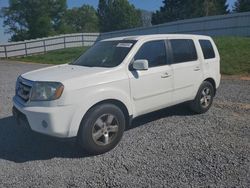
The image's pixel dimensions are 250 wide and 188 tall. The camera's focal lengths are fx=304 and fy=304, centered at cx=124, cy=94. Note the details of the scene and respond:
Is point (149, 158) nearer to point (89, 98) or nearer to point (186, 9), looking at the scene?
point (89, 98)

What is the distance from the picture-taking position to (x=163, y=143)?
192 inches

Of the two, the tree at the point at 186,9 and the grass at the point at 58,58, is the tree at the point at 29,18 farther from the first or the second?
the grass at the point at 58,58

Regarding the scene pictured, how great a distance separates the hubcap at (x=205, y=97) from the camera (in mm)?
6375

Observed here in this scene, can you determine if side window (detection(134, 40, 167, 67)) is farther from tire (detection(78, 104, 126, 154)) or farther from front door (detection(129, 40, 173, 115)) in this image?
tire (detection(78, 104, 126, 154))

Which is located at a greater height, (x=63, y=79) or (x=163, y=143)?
(x=63, y=79)

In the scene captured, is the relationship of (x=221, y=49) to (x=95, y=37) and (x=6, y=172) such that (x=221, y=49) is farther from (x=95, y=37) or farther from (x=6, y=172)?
(x=95, y=37)

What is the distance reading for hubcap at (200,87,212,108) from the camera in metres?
6.38

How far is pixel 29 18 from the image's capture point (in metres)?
51.9

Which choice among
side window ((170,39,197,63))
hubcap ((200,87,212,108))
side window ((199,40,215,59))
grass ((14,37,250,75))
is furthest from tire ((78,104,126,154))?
grass ((14,37,250,75))

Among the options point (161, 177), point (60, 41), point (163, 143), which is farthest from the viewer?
point (60, 41)

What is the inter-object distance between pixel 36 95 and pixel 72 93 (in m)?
0.56

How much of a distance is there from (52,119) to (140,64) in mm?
1609

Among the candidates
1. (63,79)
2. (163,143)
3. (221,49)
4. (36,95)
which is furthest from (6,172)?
(221,49)

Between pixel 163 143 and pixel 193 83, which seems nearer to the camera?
pixel 163 143
